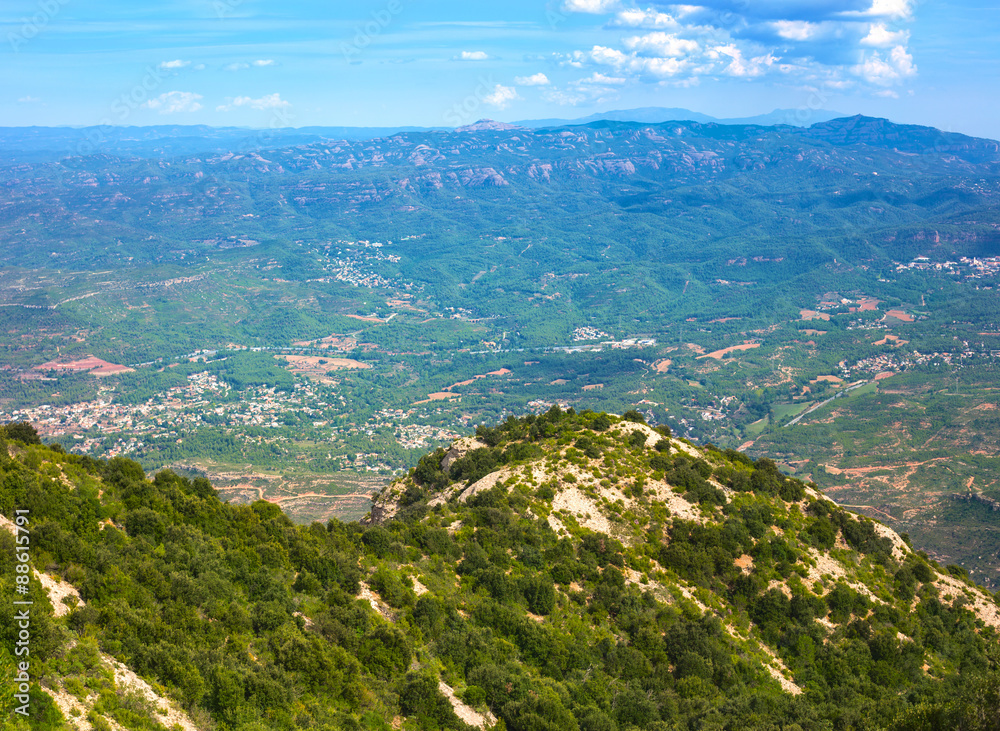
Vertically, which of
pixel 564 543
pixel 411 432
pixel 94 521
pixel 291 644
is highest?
pixel 94 521

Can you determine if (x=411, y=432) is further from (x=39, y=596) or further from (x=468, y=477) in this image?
(x=39, y=596)

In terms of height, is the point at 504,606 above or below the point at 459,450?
below

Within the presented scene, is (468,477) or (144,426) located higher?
(468,477)

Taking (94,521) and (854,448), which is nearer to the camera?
(94,521)

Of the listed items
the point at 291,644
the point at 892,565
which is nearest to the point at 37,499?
the point at 291,644

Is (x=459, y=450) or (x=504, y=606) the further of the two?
(x=459, y=450)

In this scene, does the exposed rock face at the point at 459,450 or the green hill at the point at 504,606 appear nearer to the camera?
the green hill at the point at 504,606

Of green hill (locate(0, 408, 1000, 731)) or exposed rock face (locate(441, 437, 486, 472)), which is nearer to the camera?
green hill (locate(0, 408, 1000, 731))

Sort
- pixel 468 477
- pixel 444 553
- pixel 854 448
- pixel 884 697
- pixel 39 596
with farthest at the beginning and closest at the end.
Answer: pixel 854 448, pixel 468 477, pixel 444 553, pixel 884 697, pixel 39 596
